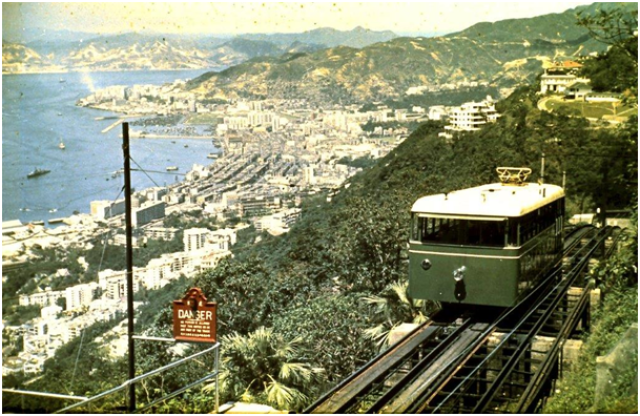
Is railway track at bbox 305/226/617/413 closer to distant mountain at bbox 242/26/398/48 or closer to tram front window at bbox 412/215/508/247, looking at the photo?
tram front window at bbox 412/215/508/247

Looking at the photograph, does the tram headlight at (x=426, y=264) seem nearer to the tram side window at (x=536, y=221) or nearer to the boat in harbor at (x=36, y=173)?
the tram side window at (x=536, y=221)

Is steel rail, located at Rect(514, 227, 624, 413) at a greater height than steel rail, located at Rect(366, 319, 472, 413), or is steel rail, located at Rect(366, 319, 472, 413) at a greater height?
steel rail, located at Rect(366, 319, 472, 413)

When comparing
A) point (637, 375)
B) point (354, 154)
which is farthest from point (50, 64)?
point (637, 375)

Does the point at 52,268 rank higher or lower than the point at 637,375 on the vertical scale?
lower

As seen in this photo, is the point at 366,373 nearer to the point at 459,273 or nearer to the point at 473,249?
Answer: the point at 459,273

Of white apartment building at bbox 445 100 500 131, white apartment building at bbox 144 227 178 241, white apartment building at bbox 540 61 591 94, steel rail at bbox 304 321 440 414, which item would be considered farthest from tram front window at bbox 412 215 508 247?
white apartment building at bbox 445 100 500 131

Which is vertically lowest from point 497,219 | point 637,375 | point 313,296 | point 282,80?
point 313,296

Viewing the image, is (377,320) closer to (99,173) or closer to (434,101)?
(99,173)

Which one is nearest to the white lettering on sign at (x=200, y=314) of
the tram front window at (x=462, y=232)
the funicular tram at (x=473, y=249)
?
the funicular tram at (x=473, y=249)
